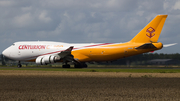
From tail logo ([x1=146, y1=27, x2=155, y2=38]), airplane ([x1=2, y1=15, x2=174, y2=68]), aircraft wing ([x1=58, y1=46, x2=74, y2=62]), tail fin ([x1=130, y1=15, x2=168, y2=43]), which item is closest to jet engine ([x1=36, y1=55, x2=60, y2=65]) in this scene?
airplane ([x1=2, y1=15, x2=174, y2=68])

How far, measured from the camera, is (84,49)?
51656 millimetres

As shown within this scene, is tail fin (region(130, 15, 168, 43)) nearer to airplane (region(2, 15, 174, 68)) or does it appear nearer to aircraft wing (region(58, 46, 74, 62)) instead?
airplane (region(2, 15, 174, 68))

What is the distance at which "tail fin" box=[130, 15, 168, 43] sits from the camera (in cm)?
4759

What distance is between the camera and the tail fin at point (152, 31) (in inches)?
1874

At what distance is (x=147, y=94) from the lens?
1606 centimetres

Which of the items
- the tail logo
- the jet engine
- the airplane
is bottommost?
the jet engine

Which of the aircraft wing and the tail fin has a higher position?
the tail fin

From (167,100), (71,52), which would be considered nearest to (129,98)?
(167,100)

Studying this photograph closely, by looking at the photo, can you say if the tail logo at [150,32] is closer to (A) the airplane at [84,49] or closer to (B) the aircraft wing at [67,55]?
(A) the airplane at [84,49]

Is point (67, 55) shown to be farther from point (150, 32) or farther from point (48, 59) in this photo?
point (150, 32)

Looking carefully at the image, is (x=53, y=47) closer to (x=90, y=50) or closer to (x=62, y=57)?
(x=62, y=57)

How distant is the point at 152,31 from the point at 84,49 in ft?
41.3

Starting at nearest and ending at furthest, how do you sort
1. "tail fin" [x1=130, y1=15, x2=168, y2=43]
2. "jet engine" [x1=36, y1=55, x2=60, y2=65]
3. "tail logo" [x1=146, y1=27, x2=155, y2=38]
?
"tail fin" [x1=130, y1=15, x2=168, y2=43] < "tail logo" [x1=146, y1=27, x2=155, y2=38] < "jet engine" [x1=36, y1=55, x2=60, y2=65]

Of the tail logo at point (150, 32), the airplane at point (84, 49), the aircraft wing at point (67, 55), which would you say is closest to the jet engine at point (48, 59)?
the airplane at point (84, 49)
